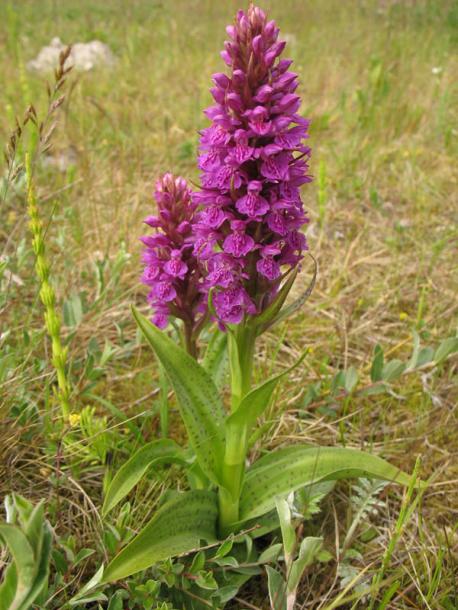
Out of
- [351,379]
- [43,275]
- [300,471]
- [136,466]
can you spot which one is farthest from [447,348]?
[43,275]

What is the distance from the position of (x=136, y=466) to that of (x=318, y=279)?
7.20 ft

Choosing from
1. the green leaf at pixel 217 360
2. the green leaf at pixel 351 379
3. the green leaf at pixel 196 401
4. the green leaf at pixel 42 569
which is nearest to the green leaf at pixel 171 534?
the green leaf at pixel 196 401

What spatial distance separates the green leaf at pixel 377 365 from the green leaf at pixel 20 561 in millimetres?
1810

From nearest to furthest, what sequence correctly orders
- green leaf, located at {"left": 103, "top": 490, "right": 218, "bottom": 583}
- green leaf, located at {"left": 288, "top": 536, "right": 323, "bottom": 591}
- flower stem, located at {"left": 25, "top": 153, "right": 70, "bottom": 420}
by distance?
1. green leaf, located at {"left": 288, "top": 536, "right": 323, "bottom": 591}
2. green leaf, located at {"left": 103, "top": 490, "right": 218, "bottom": 583}
3. flower stem, located at {"left": 25, "top": 153, "right": 70, "bottom": 420}

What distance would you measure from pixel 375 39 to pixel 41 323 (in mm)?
6658

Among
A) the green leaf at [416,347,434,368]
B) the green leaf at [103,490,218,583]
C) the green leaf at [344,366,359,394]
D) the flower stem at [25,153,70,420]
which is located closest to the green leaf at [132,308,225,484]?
the green leaf at [103,490,218,583]

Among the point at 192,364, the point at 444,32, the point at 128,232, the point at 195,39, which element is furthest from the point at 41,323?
the point at 444,32

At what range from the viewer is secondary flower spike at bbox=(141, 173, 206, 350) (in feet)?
6.79

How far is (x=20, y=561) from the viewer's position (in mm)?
1237

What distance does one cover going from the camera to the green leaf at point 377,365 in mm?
2594

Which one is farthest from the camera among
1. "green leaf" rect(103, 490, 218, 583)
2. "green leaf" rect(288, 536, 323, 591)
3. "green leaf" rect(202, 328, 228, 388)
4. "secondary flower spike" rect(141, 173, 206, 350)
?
"green leaf" rect(202, 328, 228, 388)

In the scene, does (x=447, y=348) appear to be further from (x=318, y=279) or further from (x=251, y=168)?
(x=251, y=168)

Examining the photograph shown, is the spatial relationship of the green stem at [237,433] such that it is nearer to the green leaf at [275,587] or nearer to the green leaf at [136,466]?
the green leaf at [136,466]

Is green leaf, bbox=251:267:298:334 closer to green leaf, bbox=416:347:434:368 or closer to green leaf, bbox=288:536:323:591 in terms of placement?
green leaf, bbox=288:536:323:591
